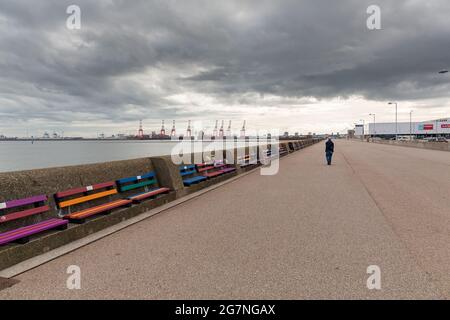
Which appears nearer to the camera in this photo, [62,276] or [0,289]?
[0,289]

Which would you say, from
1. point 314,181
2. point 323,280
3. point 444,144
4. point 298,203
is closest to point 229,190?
point 298,203

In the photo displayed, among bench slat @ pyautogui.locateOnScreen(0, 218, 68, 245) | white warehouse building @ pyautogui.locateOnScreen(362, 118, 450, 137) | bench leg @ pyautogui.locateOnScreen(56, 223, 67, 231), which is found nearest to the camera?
bench slat @ pyautogui.locateOnScreen(0, 218, 68, 245)

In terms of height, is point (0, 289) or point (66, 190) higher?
point (66, 190)

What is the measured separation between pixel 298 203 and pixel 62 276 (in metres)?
5.64

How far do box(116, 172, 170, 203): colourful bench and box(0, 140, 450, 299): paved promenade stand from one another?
671 mm

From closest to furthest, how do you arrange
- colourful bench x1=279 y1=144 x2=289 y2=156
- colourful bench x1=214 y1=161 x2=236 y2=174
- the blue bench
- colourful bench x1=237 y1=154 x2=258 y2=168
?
the blue bench → colourful bench x1=214 y1=161 x2=236 y2=174 → colourful bench x1=237 y1=154 x2=258 y2=168 → colourful bench x1=279 y1=144 x2=289 y2=156

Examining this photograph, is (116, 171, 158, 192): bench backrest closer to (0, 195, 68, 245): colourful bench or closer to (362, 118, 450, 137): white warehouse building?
(0, 195, 68, 245): colourful bench

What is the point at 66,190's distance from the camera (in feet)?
18.1

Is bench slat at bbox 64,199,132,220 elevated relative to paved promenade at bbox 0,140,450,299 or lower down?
elevated

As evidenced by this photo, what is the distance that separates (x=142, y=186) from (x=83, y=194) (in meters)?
1.92

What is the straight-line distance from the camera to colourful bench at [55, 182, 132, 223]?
5.17 metres

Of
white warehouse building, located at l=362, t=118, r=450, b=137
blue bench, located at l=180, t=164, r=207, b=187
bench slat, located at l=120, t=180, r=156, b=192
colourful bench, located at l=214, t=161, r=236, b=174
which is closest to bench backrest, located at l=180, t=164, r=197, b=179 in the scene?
blue bench, located at l=180, t=164, r=207, b=187

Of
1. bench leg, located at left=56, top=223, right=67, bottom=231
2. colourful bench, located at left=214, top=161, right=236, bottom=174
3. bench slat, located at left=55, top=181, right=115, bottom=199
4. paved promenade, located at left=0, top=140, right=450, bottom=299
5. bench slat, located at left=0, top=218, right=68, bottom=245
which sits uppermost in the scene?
bench slat, located at left=55, top=181, right=115, bottom=199
